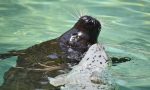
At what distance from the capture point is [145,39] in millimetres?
7418

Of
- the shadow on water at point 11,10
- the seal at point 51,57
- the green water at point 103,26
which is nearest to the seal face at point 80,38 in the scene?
the seal at point 51,57

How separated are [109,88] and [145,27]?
3.75 metres

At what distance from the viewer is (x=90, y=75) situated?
4691 millimetres

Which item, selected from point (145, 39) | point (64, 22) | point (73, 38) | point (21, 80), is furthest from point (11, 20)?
point (21, 80)

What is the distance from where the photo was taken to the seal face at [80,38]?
490cm

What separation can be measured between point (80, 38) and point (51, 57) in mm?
406

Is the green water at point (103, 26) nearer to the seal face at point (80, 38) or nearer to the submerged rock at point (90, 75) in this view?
the submerged rock at point (90, 75)

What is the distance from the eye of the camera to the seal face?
193 inches

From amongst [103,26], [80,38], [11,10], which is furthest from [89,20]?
[11,10]

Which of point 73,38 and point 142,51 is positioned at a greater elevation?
point 73,38

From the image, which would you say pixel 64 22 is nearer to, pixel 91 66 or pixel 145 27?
pixel 145 27

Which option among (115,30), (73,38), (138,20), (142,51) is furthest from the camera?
(138,20)

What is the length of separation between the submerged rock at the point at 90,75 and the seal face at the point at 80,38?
83 millimetres

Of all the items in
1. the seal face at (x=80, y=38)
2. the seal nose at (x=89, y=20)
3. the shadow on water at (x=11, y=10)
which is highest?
the seal nose at (x=89, y=20)
